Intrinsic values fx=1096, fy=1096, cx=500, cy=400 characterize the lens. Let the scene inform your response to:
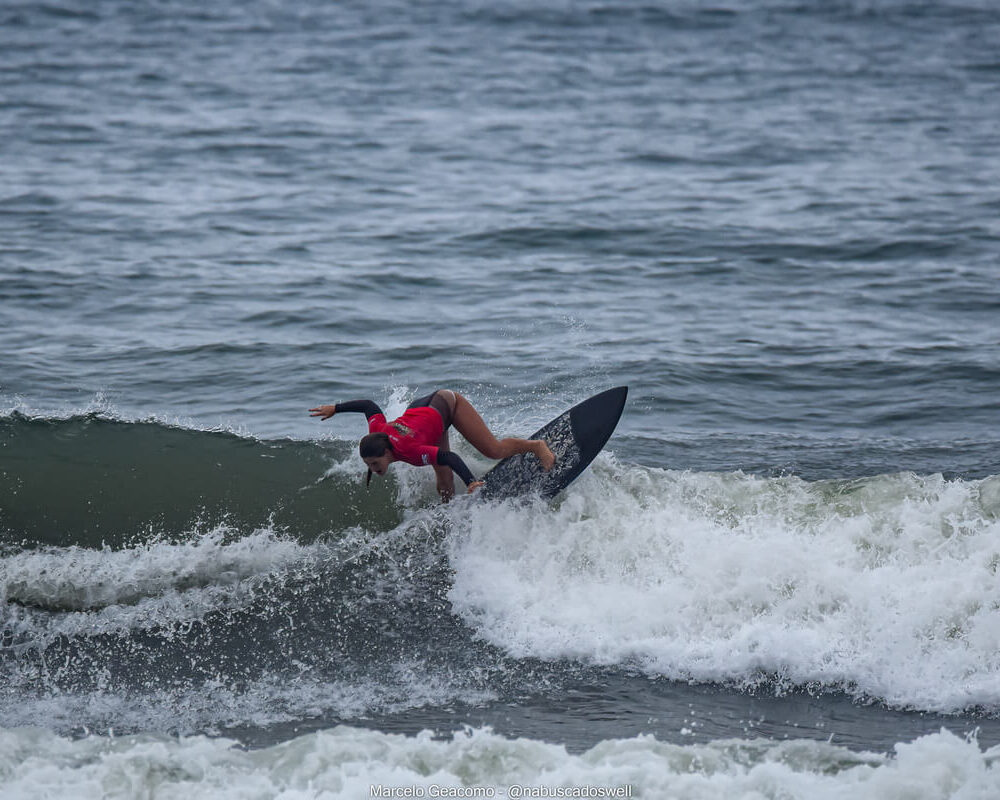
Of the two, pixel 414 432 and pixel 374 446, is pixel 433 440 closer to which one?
pixel 414 432

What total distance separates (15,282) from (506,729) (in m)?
11.4

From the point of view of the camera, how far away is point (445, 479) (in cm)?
899

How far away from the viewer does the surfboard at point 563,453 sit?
900 centimetres

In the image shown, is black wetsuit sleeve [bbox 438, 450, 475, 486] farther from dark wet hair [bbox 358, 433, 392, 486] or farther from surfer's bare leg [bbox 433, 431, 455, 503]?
surfer's bare leg [bbox 433, 431, 455, 503]

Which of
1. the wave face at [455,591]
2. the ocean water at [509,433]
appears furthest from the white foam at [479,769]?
the wave face at [455,591]

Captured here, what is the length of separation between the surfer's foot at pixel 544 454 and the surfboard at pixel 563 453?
0.64 feet

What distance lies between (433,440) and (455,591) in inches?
46.8

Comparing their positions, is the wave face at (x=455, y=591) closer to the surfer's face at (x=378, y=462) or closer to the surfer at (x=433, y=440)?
the surfer at (x=433, y=440)

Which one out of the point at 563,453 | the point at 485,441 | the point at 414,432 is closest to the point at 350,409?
the point at 414,432

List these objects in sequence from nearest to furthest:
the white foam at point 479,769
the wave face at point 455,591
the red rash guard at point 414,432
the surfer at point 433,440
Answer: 1. the white foam at point 479,769
2. the wave face at point 455,591
3. the surfer at point 433,440
4. the red rash guard at point 414,432

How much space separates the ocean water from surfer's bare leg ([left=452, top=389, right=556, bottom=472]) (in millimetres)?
494

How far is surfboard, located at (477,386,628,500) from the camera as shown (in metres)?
9.00

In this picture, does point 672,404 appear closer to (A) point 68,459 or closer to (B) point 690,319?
(B) point 690,319

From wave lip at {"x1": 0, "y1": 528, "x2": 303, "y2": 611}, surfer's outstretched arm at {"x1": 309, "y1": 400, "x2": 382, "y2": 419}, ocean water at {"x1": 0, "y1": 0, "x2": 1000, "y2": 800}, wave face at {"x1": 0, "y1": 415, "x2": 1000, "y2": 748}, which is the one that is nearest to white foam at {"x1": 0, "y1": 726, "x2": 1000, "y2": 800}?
ocean water at {"x1": 0, "y1": 0, "x2": 1000, "y2": 800}
